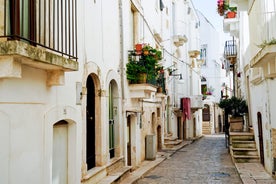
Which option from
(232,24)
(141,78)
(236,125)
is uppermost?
(232,24)

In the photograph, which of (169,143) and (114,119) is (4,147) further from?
(169,143)

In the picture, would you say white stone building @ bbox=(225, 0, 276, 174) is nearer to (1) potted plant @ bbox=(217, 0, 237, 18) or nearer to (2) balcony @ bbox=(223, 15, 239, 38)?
(2) balcony @ bbox=(223, 15, 239, 38)

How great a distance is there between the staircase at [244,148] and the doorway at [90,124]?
6.63 meters

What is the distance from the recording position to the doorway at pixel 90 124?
8.77m

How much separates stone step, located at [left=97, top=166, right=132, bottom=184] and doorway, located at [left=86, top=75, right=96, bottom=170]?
532 mm

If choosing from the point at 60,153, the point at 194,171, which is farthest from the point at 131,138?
the point at 60,153

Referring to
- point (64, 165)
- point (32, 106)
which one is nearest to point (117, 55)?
point (64, 165)

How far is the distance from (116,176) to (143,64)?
4.28 m

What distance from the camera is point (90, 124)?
8938 mm

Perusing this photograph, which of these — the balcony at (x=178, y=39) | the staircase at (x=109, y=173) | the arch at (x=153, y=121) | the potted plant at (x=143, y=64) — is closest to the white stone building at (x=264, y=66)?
the potted plant at (x=143, y=64)

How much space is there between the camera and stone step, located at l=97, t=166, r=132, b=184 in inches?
345

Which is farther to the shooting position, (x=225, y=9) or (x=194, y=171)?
(x=225, y=9)

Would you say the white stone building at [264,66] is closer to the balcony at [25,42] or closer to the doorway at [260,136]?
the doorway at [260,136]

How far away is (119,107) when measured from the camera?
11.0m
